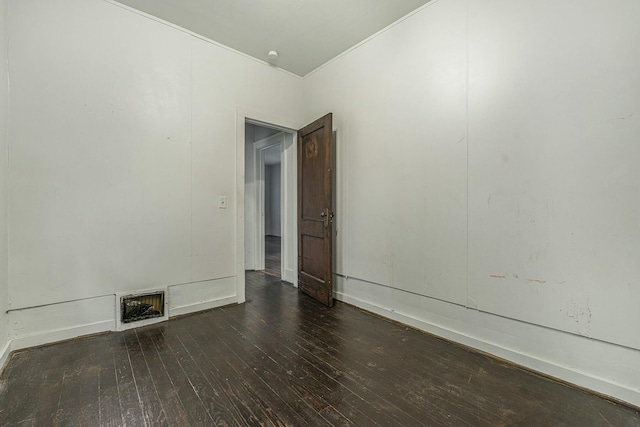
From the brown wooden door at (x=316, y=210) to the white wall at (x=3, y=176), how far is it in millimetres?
2680

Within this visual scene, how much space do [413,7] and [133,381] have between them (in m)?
3.79

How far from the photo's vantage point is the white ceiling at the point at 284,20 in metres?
2.63

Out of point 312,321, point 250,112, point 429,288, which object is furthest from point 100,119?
point 429,288

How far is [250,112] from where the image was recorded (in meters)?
3.52

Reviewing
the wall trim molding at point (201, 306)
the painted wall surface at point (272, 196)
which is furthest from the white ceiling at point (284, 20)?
the painted wall surface at point (272, 196)

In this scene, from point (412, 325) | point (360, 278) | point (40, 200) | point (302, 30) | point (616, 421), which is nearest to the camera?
point (616, 421)

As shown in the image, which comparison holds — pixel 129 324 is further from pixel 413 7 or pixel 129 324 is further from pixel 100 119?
pixel 413 7

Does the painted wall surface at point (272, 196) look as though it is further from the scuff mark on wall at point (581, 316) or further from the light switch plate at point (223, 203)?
the scuff mark on wall at point (581, 316)

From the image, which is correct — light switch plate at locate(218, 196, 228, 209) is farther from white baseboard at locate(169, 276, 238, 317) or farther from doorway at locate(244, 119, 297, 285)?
doorway at locate(244, 119, 297, 285)

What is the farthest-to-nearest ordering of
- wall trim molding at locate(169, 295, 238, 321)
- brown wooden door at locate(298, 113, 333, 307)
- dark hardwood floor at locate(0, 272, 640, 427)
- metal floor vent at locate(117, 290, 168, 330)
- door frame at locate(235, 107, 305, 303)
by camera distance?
door frame at locate(235, 107, 305, 303)
brown wooden door at locate(298, 113, 333, 307)
wall trim molding at locate(169, 295, 238, 321)
metal floor vent at locate(117, 290, 168, 330)
dark hardwood floor at locate(0, 272, 640, 427)

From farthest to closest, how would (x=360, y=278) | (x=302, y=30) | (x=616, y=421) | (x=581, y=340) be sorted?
(x=360, y=278) → (x=302, y=30) → (x=581, y=340) → (x=616, y=421)

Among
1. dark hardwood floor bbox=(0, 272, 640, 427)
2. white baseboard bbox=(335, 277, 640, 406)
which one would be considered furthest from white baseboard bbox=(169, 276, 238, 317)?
white baseboard bbox=(335, 277, 640, 406)

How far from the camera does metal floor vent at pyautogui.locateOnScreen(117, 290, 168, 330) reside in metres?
2.62

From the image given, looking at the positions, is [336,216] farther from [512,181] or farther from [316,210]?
[512,181]
